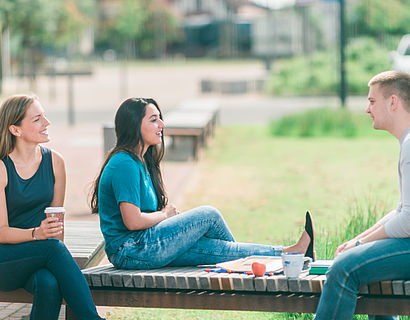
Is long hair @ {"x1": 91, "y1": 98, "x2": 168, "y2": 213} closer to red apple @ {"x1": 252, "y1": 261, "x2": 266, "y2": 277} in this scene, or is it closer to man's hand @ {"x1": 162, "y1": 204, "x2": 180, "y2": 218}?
man's hand @ {"x1": 162, "y1": 204, "x2": 180, "y2": 218}

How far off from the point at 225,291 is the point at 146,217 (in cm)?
54

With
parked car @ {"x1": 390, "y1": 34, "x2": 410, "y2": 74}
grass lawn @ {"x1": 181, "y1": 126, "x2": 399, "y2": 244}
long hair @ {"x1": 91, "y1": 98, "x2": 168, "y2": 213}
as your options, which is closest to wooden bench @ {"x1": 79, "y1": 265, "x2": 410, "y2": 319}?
long hair @ {"x1": 91, "y1": 98, "x2": 168, "y2": 213}

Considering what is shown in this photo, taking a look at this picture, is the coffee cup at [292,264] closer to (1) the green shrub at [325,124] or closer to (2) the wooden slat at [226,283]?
(2) the wooden slat at [226,283]

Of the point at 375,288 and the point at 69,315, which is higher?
the point at 375,288

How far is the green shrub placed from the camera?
597 inches

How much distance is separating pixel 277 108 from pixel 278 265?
1893cm

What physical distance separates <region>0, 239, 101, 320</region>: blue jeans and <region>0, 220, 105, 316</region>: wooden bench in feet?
0.25

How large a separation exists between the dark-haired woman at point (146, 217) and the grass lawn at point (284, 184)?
0.76 metres

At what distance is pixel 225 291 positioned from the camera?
3.79 m

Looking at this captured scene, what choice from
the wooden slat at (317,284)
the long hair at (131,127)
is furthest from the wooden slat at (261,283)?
the long hair at (131,127)

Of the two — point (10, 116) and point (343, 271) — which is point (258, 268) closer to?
point (343, 271)

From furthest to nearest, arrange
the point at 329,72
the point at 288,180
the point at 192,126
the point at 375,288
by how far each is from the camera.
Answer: the point at 329,72 < the point at 192,126 < the point at 288,180 < the point at 375,288

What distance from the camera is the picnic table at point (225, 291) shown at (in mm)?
3621

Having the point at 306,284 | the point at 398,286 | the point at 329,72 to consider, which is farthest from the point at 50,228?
the point at 329,72
